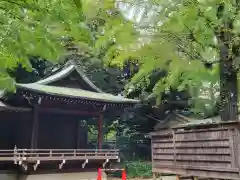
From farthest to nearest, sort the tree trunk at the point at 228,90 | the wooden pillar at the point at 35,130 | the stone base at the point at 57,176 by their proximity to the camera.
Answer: the wooden pillar at the point at 35,130 < the stone base at the point at 57,176 < the tree trunk at the point at 228,90

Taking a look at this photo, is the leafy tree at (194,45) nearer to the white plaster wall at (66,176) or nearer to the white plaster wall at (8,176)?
the white plaster wall at (66,176)

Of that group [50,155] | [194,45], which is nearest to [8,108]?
[50,155]

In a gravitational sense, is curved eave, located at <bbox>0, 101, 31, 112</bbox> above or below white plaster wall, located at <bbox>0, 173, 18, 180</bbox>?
above

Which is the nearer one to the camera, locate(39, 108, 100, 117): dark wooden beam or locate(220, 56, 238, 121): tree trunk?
locate(220, 56, 238, 121): tree trunk

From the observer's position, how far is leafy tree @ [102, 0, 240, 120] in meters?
7.19

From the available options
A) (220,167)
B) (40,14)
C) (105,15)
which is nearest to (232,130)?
(220,167)

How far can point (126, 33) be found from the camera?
23.3 ft

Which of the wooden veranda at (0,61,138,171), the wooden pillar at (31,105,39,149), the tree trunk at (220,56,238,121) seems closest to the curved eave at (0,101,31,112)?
the wooden veranda at (0,61,138,171)

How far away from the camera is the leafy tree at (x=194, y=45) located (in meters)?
7.19

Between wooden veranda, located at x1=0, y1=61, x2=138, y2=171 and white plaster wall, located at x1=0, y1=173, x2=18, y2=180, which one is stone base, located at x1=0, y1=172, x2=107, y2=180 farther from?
wooden veranda, located at x1=0, y1=61, x2=138, y2=171

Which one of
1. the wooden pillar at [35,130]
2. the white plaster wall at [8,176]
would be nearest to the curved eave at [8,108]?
the wooden pillar at [35,130]

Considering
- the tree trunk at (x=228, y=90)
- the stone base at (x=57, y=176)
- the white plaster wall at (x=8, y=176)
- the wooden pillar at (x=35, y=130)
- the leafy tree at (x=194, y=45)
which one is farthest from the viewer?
the wooden pillar at (x=35, y=130)

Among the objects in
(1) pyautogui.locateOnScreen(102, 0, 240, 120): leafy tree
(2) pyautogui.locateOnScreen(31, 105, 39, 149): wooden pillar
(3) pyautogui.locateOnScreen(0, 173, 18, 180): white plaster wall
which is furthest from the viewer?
(2) pyautogui.locateOnScreen(31, 105, 39, 149): wooden pillar

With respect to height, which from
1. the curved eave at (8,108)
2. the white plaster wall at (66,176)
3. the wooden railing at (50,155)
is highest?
the curved eave at (8,108)
